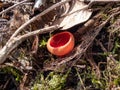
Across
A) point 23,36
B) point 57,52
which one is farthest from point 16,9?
point 57,52

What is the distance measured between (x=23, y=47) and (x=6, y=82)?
30 cm

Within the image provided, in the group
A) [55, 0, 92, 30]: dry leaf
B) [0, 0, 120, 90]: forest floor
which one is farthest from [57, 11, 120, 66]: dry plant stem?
[55, 0, 92, 30]: dry leaf

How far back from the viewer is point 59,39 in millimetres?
2303

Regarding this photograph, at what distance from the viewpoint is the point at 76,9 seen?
234 centimetres

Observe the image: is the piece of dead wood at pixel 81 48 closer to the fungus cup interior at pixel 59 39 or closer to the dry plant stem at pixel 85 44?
the dry plant stem at pixel 85 44

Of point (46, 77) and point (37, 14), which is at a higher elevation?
point (37, 14)

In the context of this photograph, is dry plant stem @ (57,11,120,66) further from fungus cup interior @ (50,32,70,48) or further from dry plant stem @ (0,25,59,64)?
dry plant stem @ (0,25,59,64)

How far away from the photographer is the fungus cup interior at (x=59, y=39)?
2.26m

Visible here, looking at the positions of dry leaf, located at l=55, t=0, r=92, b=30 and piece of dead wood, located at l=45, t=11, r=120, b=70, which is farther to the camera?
dry leaf, located at l=55, t=0, r=92, b=30

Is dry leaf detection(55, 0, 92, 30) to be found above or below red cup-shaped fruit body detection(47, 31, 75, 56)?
above

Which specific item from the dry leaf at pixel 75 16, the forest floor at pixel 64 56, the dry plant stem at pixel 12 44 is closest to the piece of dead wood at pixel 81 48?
the forest floor at pixel 64 56

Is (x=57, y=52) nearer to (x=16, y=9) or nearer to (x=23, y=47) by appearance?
(x=23, y=47)

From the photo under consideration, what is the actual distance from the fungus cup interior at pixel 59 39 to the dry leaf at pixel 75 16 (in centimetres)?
6

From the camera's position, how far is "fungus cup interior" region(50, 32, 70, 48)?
2.26m
